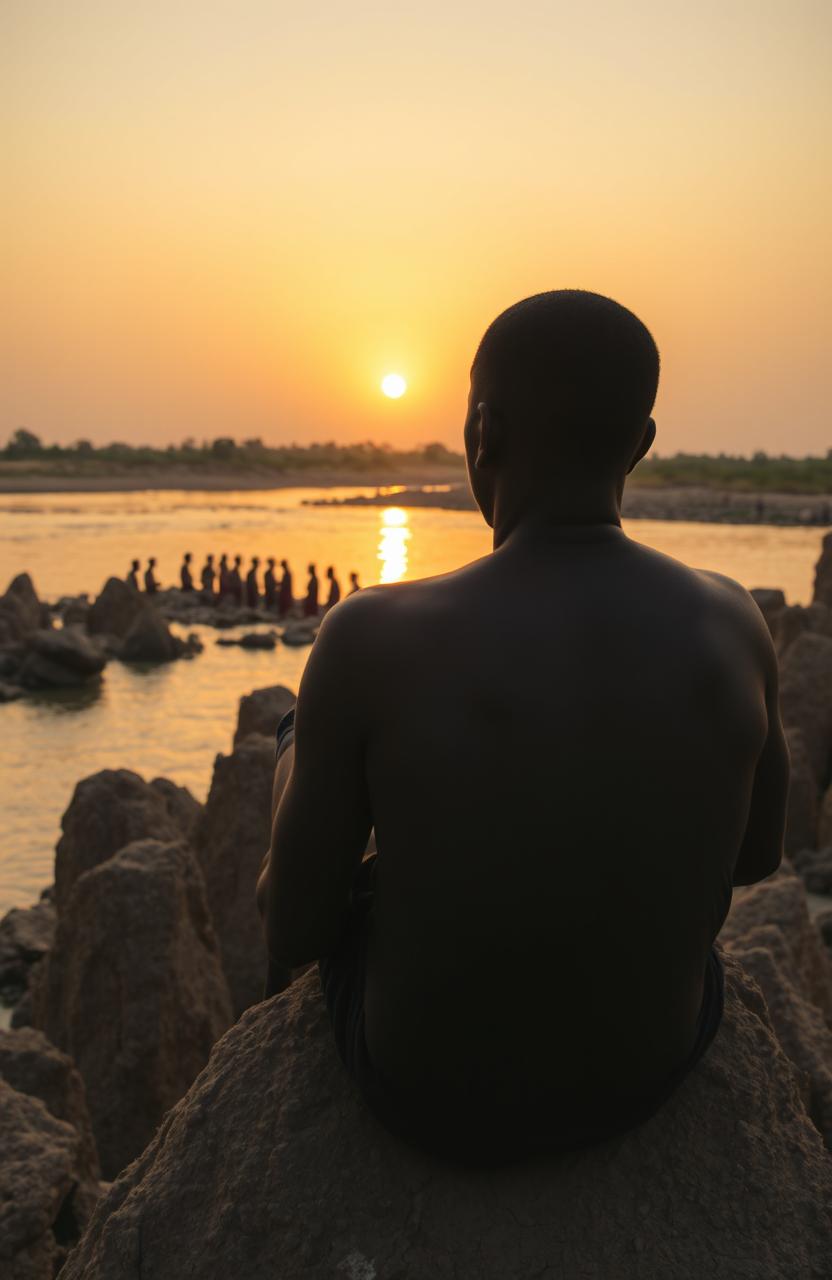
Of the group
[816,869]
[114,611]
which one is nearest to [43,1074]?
[816,869]

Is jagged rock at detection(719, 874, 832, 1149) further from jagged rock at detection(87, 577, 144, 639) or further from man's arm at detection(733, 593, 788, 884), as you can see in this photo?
jagged rock at detection(87, 577, 144, 639)

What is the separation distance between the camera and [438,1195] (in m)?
1.81

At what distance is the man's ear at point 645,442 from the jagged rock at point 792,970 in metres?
2.15

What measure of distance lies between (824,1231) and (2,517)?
6418cm

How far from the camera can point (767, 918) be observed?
16.5 feet

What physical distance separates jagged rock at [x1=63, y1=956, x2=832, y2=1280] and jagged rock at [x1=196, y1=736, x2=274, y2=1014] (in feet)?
14.1

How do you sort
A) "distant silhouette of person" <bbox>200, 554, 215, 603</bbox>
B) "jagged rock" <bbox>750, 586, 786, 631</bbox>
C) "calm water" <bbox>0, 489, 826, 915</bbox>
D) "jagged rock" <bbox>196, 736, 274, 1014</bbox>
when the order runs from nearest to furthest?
"jagged rock" <bbox>196, 736, 274, 1014</bbox> → "calm water" <bbox>0, 489, 826, 915</bbox> → "jagged rock" <bbox>750, 586, 786, 631</bbox> → "distant silhouette of person" <bbox>200, 554, 215, 603</bbox>

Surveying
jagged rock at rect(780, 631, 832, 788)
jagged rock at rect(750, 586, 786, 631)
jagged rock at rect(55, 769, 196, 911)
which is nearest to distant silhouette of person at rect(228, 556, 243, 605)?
jagged rock at rect(750, 586, 786, 631)

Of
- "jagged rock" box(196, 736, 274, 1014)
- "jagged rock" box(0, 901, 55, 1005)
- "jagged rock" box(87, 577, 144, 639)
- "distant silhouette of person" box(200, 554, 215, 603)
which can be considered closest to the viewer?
"jagged rock" box(196, 736, 274, 1014)

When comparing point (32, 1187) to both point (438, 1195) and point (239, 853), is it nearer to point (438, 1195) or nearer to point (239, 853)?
point (438, 1195)

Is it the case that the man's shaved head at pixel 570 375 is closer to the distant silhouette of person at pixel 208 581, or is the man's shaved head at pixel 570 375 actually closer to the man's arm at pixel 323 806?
the man's arm at pixel 323 806

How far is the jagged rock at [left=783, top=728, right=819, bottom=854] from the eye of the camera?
8.68m

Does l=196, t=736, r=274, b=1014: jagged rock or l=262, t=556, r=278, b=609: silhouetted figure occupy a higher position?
l=196, t=736, r=274, b=1014: jagged rock

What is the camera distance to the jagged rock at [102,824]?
22.0 ft
